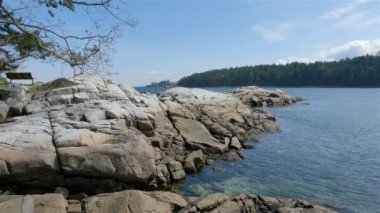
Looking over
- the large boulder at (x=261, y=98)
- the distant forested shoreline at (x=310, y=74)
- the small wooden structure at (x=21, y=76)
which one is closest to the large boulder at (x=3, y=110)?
the small wooden structure at (x=21, y=76)

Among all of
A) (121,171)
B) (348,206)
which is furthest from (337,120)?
(121,171)

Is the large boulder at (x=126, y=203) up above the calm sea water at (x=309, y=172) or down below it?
above

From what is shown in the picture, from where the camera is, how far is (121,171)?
16.9 m

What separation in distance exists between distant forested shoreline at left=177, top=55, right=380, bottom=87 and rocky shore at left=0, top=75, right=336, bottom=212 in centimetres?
13441

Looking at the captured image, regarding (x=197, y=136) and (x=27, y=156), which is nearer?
(x=27, y=156)

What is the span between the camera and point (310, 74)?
16562 centimetres

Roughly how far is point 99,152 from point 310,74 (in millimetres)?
160209

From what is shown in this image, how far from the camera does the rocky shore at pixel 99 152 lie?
14891 millimetres

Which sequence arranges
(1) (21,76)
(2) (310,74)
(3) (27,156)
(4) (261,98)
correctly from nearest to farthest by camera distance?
(3) (27,156) < (1) (21,76) < (4) (261,98) < (2) (310,74)

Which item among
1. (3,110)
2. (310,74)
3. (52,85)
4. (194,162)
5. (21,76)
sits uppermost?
(310,74)

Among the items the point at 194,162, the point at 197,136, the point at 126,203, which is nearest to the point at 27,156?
the point at 126,203

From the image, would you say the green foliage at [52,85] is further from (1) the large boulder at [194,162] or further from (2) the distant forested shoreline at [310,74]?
(2) the distant forested shoreline at [310,74]

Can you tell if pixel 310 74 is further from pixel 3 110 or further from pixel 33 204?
pixel 33 204

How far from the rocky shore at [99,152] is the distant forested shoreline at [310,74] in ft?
441
